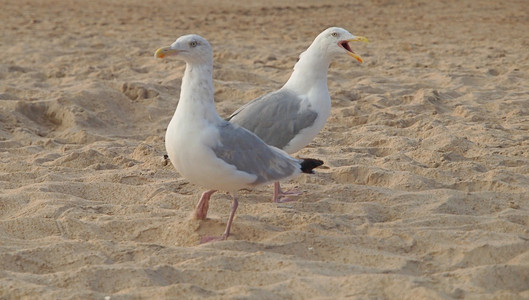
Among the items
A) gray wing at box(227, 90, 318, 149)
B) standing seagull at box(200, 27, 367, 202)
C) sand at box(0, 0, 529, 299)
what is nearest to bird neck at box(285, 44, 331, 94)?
standing seagull at box(200, 27, 367, 202)

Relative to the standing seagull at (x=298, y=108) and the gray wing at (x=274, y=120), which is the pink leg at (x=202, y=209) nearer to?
the standing seagull at (x=298, y=108)

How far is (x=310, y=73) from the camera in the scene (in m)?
5.39

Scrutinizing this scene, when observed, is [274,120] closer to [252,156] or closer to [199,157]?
[252,156]

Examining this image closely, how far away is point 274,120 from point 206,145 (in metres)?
1.14

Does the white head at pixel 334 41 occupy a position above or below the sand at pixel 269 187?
above

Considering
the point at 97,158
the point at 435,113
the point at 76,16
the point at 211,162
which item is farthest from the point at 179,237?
the point at 76,16

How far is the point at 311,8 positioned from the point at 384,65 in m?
5.83

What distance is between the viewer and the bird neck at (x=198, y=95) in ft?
13.7

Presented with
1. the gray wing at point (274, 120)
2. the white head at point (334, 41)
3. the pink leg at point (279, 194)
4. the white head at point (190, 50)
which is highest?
the white head at point (190, 50)

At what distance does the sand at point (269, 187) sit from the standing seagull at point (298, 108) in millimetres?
383

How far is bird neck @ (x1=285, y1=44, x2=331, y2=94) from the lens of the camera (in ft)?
17.6

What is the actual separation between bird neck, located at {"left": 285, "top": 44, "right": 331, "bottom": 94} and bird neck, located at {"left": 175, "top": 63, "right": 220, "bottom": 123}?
3.89 ft

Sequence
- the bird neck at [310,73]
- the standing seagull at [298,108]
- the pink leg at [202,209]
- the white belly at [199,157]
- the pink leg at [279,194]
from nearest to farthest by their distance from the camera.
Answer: the white belly at [199,157] < the pink leg at [202,209] < the pink leg at [279,194] < the standing seagull at [298,108] < the bird neck at [310,73]

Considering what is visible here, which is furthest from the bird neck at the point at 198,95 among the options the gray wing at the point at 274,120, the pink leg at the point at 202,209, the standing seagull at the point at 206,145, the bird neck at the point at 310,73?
the bird neck at the point at 310,73
